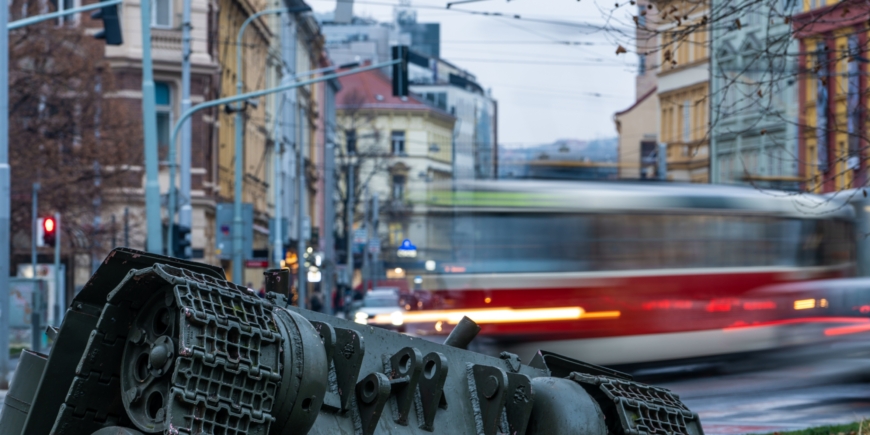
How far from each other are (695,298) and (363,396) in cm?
1600

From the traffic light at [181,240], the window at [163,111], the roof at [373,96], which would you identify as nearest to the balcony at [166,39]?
the window at [163,111]

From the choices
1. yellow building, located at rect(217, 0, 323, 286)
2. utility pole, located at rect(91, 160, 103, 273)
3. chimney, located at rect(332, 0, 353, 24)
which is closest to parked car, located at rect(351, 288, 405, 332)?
yellow building, located at rect(217, 0, 323, 286)

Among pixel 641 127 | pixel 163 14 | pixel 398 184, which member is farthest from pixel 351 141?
pixel 163 14

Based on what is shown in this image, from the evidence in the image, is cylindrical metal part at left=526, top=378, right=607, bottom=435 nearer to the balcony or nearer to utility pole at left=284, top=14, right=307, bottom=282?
the balcony

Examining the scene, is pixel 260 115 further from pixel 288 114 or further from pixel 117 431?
pixel 117 431

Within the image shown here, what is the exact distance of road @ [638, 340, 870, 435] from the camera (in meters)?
14.5

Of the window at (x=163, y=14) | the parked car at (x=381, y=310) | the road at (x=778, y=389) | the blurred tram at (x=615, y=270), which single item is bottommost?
the parked car at (x=381, y=310)

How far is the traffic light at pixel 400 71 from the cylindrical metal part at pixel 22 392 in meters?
22.8

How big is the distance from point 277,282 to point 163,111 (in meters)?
40.5

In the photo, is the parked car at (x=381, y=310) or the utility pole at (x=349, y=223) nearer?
the parked car at (x=381, y=310)

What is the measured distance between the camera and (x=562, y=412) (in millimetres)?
5492

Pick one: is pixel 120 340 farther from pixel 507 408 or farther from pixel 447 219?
pixel 447 219

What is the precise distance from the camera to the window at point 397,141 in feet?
346

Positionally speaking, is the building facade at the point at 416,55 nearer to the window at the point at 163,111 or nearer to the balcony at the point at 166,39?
the balcony at the point at 166,39
